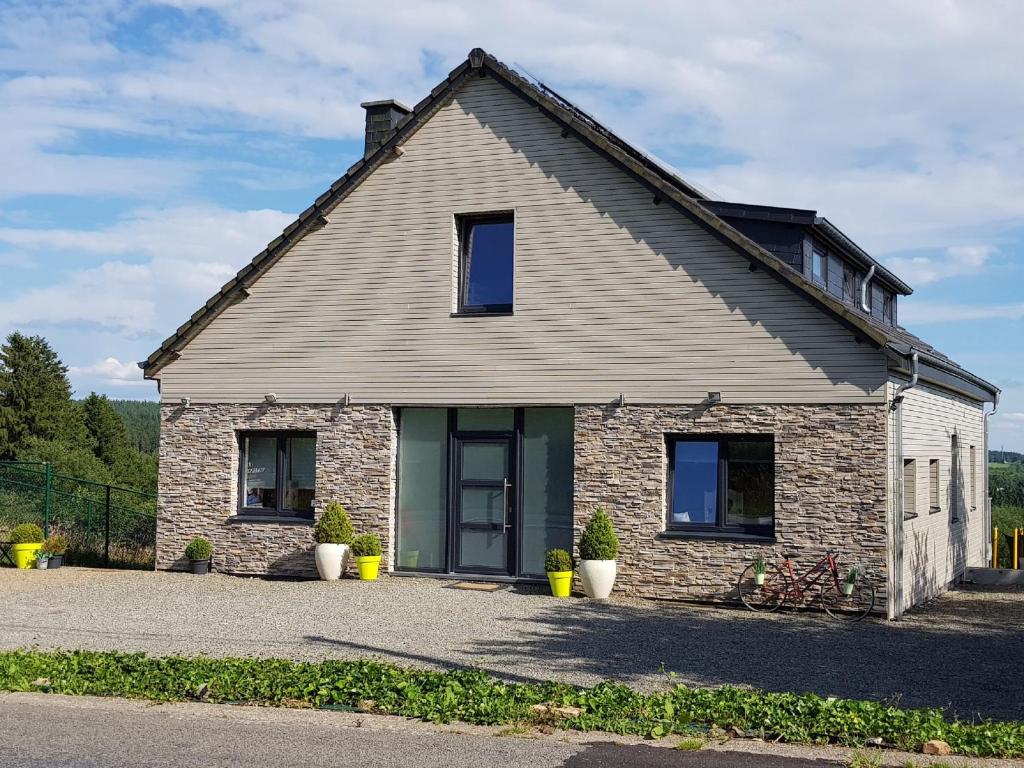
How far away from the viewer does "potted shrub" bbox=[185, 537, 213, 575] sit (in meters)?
18.6

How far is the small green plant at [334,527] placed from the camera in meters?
17.6

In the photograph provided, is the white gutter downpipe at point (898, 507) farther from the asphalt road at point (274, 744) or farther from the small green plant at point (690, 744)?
the asphalt road at point (274, 744)

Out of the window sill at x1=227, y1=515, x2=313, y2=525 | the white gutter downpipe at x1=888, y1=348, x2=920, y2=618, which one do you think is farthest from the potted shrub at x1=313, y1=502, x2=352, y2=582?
the white gutter downpipe at x1=888, y1=348, x2=920, y2=618

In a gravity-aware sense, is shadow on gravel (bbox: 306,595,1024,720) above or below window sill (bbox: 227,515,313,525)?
below

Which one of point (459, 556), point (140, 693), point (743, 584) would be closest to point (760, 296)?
point (743, 584)

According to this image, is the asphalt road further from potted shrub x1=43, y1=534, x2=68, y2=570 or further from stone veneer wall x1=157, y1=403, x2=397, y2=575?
potted shrub x1=43, y1=534, x2=68, y2=570

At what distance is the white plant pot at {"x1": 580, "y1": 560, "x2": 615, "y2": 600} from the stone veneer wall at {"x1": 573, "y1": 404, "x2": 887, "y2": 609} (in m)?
0.34

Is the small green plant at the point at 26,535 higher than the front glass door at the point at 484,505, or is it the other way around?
the front glass door at the point at 484,505

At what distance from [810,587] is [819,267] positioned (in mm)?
5695

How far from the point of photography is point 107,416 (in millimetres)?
70688

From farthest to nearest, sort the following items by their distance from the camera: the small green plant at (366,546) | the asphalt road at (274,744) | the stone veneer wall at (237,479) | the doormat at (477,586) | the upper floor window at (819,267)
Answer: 1. the stone veneer wall at (237,479)
2. the upper floor window at (819,267)
3. the small green plant at (366,546)
4. the doormat at (477,586)
5. the asphalt road at (274,744)

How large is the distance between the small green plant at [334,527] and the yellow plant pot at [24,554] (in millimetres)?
5654

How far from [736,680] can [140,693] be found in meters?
5.24

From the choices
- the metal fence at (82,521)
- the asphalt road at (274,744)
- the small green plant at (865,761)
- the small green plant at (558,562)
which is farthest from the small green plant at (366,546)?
the small green plant at (865,761)
